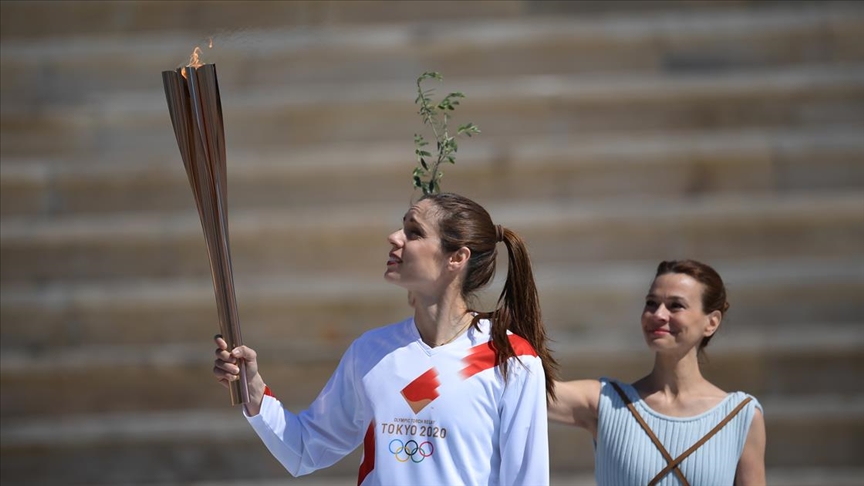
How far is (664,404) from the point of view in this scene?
332 centimetres

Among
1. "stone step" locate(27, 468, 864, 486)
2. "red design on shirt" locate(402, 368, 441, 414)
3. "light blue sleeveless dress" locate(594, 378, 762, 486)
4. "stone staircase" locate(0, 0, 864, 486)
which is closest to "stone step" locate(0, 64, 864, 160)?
"stone staircase" locate(0, 0, 864, 486)

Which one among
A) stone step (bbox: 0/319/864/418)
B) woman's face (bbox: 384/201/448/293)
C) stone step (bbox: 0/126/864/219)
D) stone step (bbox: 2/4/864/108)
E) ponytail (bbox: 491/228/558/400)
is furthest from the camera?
stone step (bbox: 2/4/864/108)

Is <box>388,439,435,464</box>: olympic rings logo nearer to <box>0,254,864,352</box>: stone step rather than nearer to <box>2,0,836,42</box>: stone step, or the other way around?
<box>0,254,864,352</box>: stone step

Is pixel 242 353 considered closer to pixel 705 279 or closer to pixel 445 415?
pixel 445 415

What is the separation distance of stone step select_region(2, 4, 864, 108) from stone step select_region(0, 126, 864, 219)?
0.43 m

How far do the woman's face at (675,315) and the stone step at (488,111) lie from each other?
2.57m

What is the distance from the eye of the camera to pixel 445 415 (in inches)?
106

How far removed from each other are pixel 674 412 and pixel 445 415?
0.91 metres

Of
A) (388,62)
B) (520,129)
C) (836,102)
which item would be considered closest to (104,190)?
(388,62)

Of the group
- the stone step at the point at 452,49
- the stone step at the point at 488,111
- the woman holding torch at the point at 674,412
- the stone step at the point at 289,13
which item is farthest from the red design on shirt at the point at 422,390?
the stone step at the point at 289,13

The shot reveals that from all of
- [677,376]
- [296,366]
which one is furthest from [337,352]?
[677,376]

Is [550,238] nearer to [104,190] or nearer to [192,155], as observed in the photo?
[104,190]

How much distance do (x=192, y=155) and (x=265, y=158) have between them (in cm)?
300

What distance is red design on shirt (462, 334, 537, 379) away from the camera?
2.76 m
